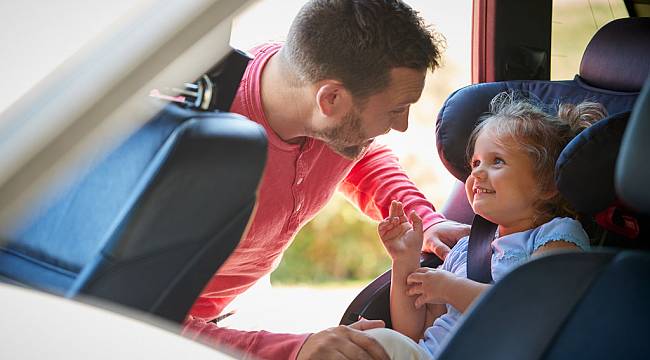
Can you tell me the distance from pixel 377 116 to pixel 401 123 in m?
0.05

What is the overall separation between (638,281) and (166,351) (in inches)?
25.3

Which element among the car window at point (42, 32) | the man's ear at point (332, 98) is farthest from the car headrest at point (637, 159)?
the car window at point (42, 32)

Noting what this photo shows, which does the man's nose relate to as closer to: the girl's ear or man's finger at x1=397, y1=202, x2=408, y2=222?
man's finger at x1=397, y1=202, x2=408, y2=222

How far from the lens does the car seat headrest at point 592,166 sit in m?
1.37

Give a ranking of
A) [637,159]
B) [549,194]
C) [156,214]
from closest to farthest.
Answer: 1. [637,159]
2. [156,214]
3. [549,194]

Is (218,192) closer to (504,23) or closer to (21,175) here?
(21,175)

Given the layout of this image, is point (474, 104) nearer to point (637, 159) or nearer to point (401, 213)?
point (401, 213)

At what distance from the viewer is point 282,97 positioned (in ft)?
4.55

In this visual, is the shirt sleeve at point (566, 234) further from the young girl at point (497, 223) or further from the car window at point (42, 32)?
the car window at point (42, 32)

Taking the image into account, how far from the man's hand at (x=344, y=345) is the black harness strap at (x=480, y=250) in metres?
0.16

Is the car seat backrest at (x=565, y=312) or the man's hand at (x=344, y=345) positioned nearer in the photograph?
the car seat backrest at (x=565, y=312)

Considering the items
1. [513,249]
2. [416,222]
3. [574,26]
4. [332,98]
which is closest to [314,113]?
[332,98]

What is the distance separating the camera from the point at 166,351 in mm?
1354

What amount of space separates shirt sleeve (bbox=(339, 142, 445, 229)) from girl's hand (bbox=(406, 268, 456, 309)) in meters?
0.09
